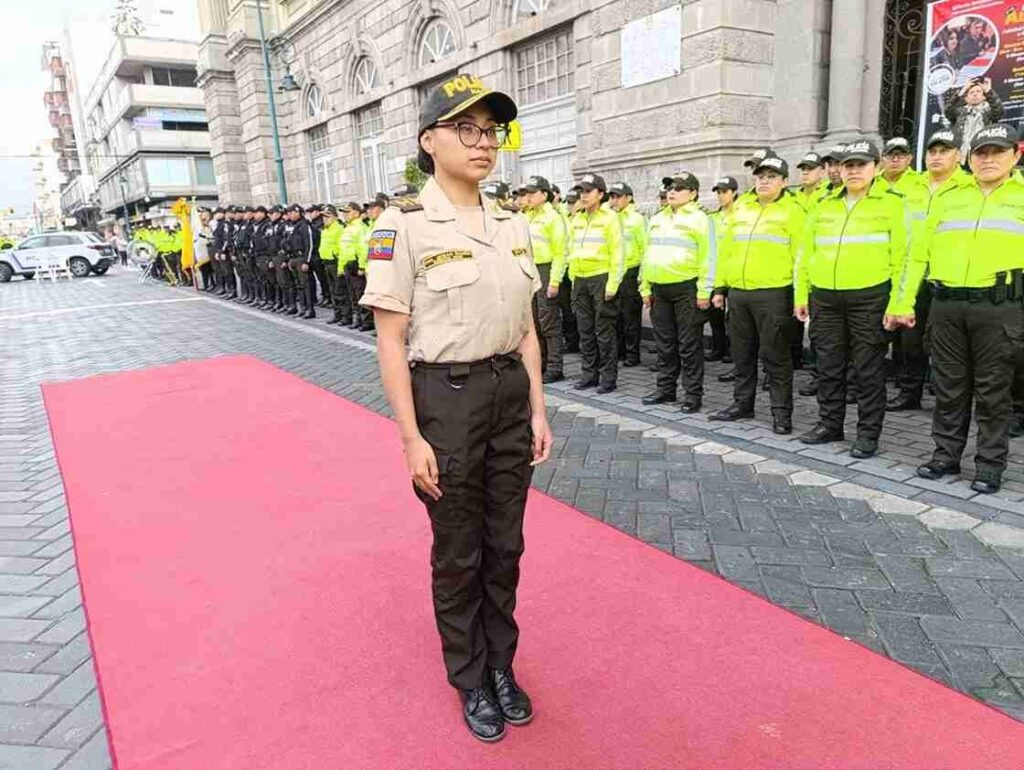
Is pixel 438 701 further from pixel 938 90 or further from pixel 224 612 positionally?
pixel 938 90

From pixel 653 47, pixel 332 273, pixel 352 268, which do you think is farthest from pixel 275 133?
pixel 653 47

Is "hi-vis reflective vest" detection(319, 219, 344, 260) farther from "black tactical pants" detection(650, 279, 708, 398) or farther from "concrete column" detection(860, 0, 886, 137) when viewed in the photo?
"concrete column" detection(860, 0, 886, 137)

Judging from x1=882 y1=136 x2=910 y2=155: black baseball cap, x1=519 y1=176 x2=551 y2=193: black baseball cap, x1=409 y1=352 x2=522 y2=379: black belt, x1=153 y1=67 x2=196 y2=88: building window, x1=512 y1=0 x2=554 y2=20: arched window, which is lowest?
x1=409 y1=352 x2=522 y2=379: black belt

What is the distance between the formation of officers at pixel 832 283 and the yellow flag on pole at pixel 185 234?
1473 cm

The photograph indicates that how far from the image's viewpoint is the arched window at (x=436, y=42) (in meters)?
15.2

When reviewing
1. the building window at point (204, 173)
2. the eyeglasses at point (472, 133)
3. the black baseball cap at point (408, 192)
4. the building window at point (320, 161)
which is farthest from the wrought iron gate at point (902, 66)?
the building window at point (204, 173)

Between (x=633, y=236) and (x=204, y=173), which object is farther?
(x=204, y=173)

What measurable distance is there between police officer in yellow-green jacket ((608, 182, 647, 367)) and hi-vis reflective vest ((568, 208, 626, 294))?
97 cm

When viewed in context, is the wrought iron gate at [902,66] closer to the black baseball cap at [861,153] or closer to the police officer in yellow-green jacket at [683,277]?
the police officer in yellow-green jacket at [683,277]

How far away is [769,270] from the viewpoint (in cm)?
523

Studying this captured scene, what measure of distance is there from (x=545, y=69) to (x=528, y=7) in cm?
111

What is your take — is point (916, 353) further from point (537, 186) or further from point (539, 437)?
point (539, 437)

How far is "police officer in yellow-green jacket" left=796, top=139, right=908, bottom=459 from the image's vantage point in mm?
4484

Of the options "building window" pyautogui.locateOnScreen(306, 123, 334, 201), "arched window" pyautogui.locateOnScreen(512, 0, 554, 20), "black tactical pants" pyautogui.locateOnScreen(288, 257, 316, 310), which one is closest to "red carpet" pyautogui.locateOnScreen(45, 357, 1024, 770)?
"black tactical pants" pyautogui.locateOnScreen(288, 257, 316, 310)
